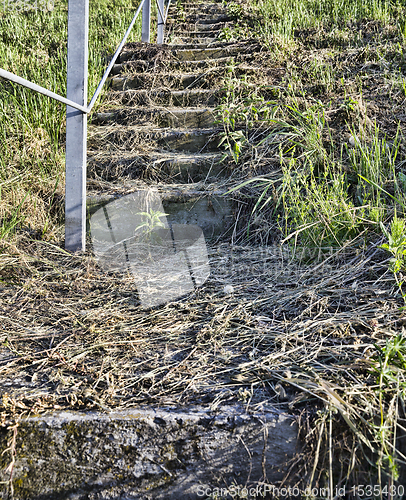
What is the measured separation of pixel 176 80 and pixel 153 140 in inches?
34.1

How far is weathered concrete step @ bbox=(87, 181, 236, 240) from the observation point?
2170 millimetres

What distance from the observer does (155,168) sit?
8.00ft

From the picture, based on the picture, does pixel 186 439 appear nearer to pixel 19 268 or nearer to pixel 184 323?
pixel 184 323

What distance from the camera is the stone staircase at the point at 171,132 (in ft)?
7.27

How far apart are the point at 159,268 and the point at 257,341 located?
2.39ft

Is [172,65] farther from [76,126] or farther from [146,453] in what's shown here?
[146,453]

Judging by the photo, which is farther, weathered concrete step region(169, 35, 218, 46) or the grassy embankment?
weathered concrete step region(169, 35, 218, 46)

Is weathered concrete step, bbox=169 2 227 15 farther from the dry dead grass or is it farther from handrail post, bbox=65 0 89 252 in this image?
the dry dead grass

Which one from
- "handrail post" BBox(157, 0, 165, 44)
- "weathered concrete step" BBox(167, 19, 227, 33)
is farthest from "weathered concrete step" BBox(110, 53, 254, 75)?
"weathered concrete step" BBox(167, 19, 227, 33)

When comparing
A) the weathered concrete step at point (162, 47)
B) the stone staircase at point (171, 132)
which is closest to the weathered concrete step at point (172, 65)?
the stone staircase at point (171, 132)

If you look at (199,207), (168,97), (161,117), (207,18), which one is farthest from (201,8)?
(199,207)

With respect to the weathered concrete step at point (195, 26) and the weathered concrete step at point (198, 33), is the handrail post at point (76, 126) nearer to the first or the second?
the weathered concrete step at point (198, 33)

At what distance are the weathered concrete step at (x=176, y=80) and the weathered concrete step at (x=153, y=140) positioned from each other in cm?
70

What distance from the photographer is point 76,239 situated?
6.39 ft
